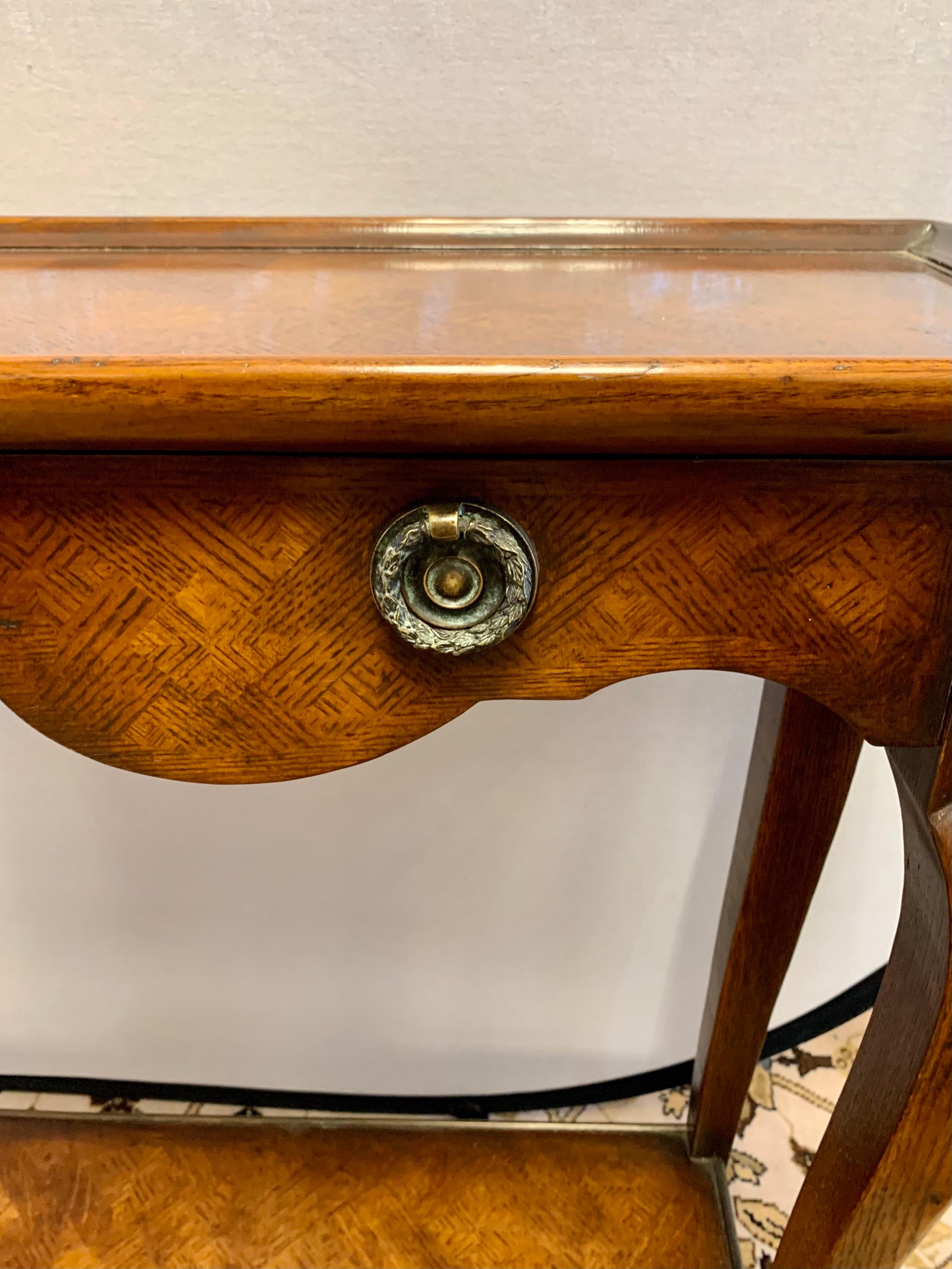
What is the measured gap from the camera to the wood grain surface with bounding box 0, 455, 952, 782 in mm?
309

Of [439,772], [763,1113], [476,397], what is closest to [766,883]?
[439,772]

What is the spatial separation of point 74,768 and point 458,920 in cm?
39

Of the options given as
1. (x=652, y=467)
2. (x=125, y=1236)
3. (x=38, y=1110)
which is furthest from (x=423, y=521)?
(x=38, y=1110)

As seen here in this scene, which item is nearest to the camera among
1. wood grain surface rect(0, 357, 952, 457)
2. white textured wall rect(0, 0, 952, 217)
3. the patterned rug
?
wood grain surface rect(0, 357, 952, 457)

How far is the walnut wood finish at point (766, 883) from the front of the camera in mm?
630

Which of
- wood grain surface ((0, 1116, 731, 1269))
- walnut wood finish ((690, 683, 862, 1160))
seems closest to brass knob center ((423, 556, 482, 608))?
walnut wood finish ((690, 683, 862, 1160))

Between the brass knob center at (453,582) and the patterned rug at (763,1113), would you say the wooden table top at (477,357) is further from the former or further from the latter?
the patterned rug at (763,1113)

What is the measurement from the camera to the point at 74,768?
0.77 m

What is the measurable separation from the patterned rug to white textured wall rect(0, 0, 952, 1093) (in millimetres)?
40

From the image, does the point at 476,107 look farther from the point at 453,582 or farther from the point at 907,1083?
the point at 907,1083

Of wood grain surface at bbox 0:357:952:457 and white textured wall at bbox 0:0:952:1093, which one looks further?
white textured wall at bbox 0:0:952:1093

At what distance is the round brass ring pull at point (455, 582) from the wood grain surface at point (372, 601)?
13 mm

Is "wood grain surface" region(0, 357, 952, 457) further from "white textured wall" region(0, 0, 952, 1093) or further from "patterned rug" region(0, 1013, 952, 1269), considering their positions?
"patterned rug" region(0, 1013, 952, 1269)

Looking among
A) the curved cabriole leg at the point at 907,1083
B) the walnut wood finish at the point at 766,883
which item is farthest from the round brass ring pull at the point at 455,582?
the walnut wood finish at the point at 766,883
